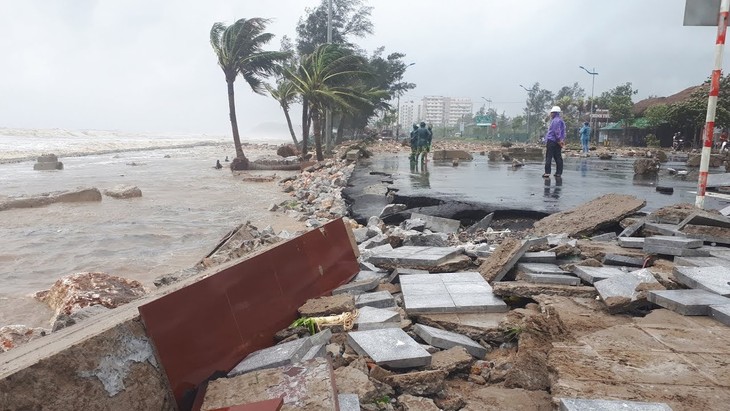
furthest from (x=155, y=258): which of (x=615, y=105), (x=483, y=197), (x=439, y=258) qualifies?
(x=615, y=105)

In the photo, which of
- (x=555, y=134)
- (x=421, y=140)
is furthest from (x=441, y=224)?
(x=421, y=140)

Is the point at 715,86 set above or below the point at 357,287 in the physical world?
above

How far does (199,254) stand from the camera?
7.41m

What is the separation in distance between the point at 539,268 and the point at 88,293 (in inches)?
161

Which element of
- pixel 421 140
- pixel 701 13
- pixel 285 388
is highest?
pixel 701 13

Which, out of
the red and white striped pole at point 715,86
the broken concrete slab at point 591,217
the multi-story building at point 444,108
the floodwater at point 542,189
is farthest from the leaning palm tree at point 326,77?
the multi-story building at point 444,108

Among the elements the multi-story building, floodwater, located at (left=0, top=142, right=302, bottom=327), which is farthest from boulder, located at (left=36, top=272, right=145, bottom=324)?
the multi-story building

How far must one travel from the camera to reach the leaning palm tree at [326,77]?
881 inches

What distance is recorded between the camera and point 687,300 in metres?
2.69

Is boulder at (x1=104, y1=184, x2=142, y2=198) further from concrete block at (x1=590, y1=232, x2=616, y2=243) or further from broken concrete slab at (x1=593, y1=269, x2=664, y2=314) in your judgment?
broken concrete slab at (x1=593, y1=269, x2=664, y2=314)

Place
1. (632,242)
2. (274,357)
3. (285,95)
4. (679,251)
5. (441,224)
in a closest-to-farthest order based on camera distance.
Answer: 1. (274,357)
2. (679,251)
3. (632,242)
4. (441,224)
5. (285,95)

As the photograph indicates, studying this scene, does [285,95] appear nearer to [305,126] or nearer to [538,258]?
[305,126]

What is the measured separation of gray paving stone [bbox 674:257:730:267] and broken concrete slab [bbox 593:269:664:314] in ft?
1.52

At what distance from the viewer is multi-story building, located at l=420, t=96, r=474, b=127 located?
160 meters
